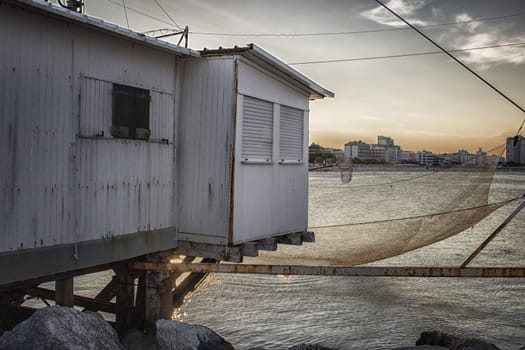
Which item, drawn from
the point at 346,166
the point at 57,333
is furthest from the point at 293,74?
the point at 346,166

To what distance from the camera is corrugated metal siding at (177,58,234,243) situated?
9922 millimetres

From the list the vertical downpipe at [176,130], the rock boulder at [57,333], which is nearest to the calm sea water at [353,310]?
the vertical downpipe at [176,130]

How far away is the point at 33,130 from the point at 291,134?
633 centimetres

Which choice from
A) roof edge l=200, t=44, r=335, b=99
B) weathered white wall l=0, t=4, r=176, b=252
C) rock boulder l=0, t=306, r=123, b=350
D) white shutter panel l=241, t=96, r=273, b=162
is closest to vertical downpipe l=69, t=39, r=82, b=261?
weathered white wall l=0, t=4, r=176, b=252

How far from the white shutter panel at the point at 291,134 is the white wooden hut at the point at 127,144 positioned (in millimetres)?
54

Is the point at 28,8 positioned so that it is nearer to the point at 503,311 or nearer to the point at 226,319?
the point at 226,319

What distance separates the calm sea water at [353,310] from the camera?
1588cm

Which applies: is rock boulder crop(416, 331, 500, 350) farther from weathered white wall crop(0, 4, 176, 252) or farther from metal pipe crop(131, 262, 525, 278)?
weathered white wall crop(0, 4, 176, 252)

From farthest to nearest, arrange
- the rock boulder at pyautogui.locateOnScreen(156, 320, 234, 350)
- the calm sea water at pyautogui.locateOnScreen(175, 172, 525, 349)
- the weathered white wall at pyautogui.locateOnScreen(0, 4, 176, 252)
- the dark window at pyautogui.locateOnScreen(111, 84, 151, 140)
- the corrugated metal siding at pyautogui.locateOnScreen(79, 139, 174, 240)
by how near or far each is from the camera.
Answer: the calm sea water at pyautogui.locateOnScreen(175, 172, 525, 349) < the rock boulder at pyautogui.locateOnScreen(156, 320, 234, 350) < the dark window at pyautogui.locateOnScreen(111, 84, 151, 140) < the corrugated metal siding at pyautogui.locateOnScreen(79, 139, 174, 240) < the weathered white wall at pyautogui.locateOnScreen(0, 4, 176, 252)

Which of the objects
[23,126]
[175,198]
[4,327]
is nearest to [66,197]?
[23,126]

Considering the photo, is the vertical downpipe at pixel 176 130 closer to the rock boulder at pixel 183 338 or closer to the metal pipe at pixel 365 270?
the metal pipe at pixel 365 270

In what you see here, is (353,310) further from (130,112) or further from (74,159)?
(74,159)

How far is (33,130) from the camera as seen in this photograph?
7.71m

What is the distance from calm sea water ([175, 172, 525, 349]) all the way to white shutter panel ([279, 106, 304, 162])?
639cm
